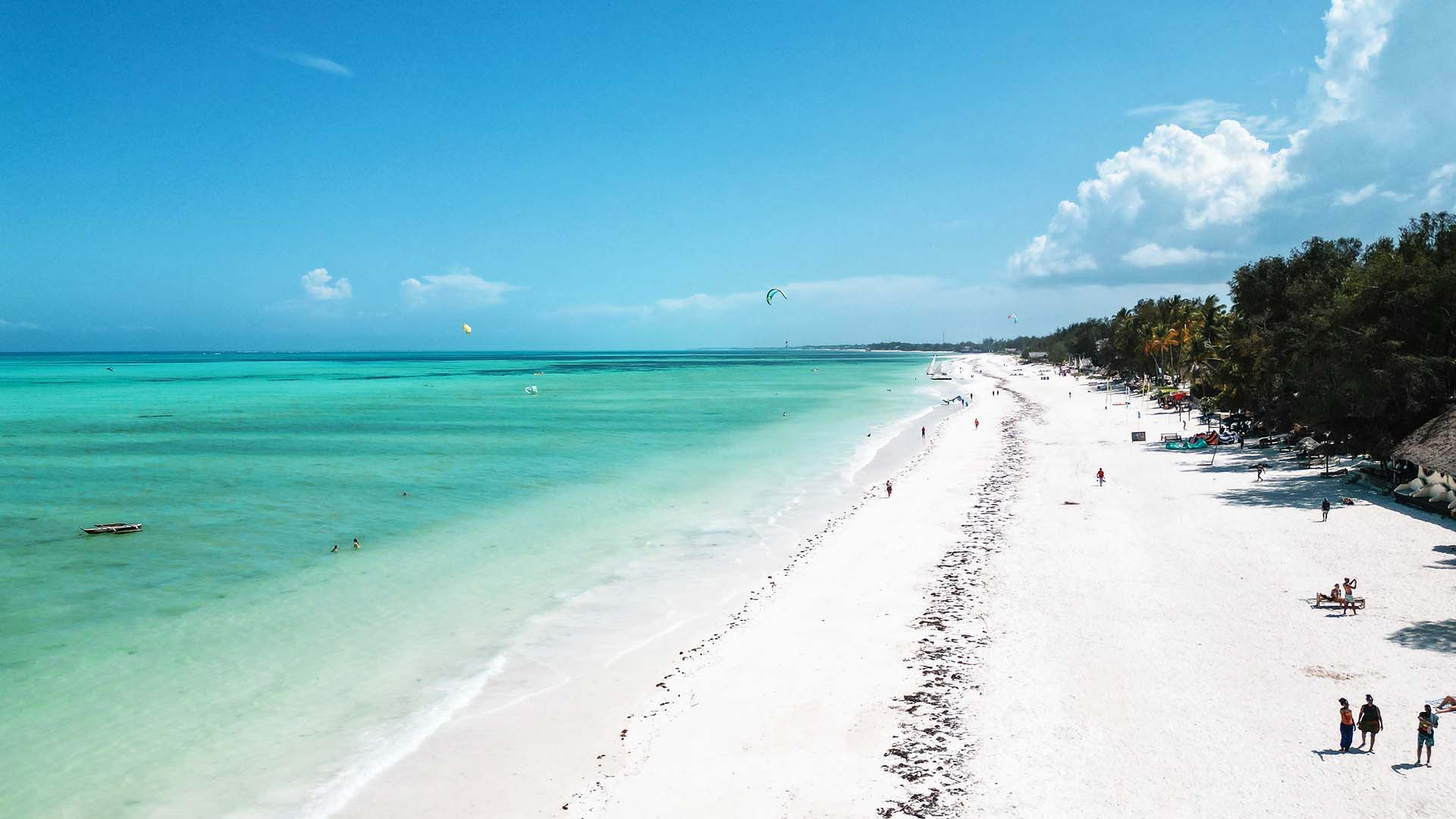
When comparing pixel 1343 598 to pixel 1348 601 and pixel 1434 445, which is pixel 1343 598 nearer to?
pixel 1348 601

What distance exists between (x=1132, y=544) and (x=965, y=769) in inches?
557

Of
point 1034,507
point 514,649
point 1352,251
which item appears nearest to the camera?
point 514,649

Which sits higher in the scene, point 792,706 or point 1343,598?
point 1343,598

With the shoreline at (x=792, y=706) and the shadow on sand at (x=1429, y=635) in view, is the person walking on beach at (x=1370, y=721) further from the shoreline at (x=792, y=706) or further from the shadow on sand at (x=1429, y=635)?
the shoreline at (x=792, y=706)

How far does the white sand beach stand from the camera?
10.3 metres

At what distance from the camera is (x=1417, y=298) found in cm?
2806

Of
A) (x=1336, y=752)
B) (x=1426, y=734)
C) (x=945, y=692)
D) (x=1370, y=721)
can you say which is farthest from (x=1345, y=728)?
(x=945, y=692)

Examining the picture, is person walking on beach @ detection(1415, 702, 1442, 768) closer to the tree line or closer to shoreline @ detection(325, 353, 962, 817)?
shoreline @ detection(325, 353, 962, 817)

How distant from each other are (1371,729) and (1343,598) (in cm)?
707

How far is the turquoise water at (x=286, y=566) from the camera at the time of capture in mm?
12734

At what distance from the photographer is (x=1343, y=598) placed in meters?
16.3

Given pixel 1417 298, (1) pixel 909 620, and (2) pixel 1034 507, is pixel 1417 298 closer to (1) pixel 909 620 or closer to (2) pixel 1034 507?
(2) pixel 1034 507

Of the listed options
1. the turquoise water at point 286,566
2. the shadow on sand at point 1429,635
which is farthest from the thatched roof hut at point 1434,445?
the turquoise water at point 286,566

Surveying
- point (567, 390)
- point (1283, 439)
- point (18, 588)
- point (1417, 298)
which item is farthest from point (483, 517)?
point (567, 390)
